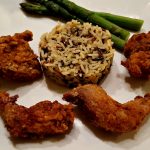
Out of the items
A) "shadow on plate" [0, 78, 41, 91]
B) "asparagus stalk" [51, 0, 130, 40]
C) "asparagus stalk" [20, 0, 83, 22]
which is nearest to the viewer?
"shadow on plate" [0, 78, 41, 91]

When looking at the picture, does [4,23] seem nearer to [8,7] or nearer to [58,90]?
[8,7]

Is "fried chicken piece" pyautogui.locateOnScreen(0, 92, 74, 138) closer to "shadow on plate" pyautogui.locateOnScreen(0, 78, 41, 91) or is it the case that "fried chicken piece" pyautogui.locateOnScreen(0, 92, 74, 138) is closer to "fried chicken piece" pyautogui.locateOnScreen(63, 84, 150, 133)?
"fried chicken piece" pyautogui.locateOnScreen(63, 84, 150, 133)

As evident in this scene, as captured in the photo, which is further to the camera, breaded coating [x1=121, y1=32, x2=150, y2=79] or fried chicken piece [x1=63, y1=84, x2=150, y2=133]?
breaded coating [x1=121, y1=32, x2=150, y2=79]

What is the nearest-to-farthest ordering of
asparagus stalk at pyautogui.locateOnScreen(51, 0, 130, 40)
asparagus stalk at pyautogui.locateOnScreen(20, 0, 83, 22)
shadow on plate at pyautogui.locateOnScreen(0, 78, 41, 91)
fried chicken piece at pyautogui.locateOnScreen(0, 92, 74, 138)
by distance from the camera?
1. fried chicken piece at pyautogui.locateOnScreen(0, 92, 74, 138)
2. shadow on plate at pyautogui.locateOnScreen(0, 78, 41, 91)
3. asparagus stalk at pyautogui.locateOnScreen(51, 0, 130, 40)
4. asparagus stalk at pyautogui.locateOnScreen(20, 0, 83, 22)

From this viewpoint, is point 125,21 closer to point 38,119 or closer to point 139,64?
point 139,64

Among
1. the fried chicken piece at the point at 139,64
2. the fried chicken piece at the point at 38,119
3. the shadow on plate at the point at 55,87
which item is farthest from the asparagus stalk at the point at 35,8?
the fried chicken piece at the point at 38,119

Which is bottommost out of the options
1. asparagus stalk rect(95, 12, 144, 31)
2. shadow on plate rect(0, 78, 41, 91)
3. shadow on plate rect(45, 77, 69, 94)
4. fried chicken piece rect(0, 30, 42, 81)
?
shadow on plate rect(0, 78, 41, 91)


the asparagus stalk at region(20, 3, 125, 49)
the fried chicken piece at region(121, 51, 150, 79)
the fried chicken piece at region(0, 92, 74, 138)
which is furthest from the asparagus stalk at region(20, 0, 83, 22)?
the fried chicken piece at region(0, 92, 74, 138)

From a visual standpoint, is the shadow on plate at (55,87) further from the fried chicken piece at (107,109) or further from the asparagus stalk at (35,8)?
the asparagus stalk at (35,8)
